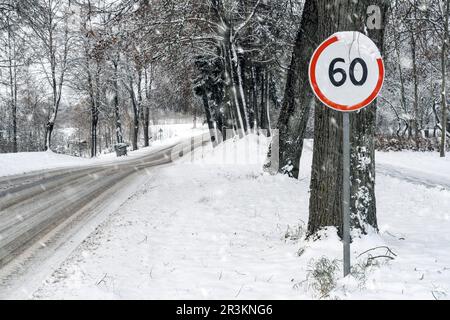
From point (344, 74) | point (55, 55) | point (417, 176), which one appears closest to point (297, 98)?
point (344, 74)

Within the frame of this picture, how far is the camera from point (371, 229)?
5.36 m

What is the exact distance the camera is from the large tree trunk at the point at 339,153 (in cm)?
517

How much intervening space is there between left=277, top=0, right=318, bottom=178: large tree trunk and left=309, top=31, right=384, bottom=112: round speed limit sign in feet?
19.0

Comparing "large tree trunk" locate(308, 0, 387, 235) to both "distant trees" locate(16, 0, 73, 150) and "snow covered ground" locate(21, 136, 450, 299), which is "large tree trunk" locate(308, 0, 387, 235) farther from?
"distant trees" locate(16, 0, 73, 150)

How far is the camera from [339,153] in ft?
17.1

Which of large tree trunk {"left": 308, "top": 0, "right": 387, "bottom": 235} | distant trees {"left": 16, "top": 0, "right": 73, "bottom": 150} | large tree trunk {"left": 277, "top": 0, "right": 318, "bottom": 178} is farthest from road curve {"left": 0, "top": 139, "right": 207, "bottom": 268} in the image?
distant trees {"left": 16, "top": 0, "right": 73, "bottom": 150}

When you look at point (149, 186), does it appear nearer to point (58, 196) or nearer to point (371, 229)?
point (58, 196)

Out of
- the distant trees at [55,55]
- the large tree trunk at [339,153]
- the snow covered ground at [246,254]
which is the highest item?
the distant trees at [55,55]

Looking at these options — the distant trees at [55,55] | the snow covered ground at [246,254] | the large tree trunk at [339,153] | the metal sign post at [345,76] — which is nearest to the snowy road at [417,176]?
the snow covered ground at [246,254]

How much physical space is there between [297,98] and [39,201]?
6916mm

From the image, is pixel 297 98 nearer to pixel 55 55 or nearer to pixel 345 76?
pixel 345 76

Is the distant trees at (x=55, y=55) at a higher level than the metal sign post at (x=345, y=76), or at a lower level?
higher

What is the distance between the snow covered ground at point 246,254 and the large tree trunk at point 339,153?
1.00 ft

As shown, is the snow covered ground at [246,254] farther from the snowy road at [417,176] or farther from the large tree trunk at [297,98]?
the snowy road at [417,176]
